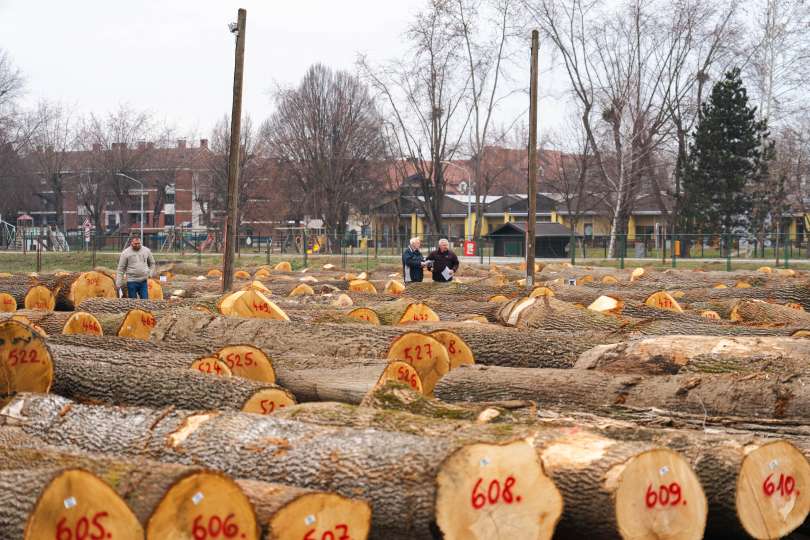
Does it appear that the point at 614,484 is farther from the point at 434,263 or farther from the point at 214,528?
the point at 434,263

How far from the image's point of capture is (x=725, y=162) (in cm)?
4941

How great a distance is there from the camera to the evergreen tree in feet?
160

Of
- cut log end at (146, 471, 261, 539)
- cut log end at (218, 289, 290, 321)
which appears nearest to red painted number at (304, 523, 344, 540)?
cut log end at (146, 471, 261, 539)

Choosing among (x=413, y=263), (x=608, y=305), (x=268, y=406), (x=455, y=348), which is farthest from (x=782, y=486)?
(x=413, y=263)

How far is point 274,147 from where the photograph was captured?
69750 mm

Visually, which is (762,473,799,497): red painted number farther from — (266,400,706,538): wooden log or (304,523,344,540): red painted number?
(304,523,344,540): red painted number

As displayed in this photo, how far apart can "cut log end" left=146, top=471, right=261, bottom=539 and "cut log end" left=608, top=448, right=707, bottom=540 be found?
194cm

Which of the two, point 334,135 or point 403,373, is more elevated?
point 334,135

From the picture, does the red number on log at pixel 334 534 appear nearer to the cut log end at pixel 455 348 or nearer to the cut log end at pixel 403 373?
the cut log end at pixel 403 373

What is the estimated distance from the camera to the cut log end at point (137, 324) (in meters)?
12.9

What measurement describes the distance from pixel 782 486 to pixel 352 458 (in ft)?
8.18

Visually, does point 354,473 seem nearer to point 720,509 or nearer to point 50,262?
point 720,509

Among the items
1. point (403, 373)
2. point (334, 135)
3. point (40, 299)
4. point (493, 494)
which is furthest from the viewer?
point (334, 135)

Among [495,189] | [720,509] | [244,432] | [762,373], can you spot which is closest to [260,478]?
[244,432]
